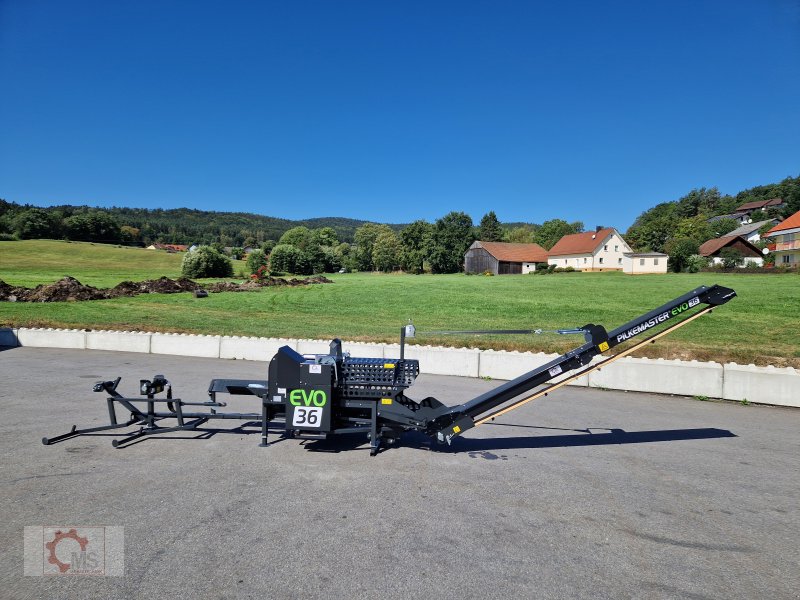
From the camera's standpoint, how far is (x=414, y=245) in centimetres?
10044

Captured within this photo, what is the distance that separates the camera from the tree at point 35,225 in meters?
104

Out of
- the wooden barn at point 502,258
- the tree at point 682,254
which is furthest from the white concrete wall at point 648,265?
the wooden barn at point 502,258

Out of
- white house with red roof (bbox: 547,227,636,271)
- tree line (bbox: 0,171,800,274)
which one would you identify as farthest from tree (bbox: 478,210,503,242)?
white house with red roof (bbox: 547,227,636,271)

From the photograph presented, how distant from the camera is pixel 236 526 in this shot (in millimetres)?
4230

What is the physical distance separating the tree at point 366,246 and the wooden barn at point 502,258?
109 feet

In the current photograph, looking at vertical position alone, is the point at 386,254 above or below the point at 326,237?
below

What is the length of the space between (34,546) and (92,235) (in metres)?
147

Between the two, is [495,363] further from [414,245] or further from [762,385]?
[414,245]

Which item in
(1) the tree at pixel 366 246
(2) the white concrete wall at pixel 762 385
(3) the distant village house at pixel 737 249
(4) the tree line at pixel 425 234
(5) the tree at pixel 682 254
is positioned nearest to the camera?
(2) the white concrete wall at pixel 762 385

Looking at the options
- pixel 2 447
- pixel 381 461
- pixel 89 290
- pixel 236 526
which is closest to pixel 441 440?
pixel 381 461

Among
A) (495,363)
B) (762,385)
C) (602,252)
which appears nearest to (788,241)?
(602,252)

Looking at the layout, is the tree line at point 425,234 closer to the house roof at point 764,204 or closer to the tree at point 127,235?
the tree at point 127,235

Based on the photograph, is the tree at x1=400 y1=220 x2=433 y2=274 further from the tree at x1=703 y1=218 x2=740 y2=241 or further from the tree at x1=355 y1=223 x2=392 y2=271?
the tree at x1=703 y1=218 x2=740 y2=241

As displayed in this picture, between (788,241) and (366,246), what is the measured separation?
84513mm
